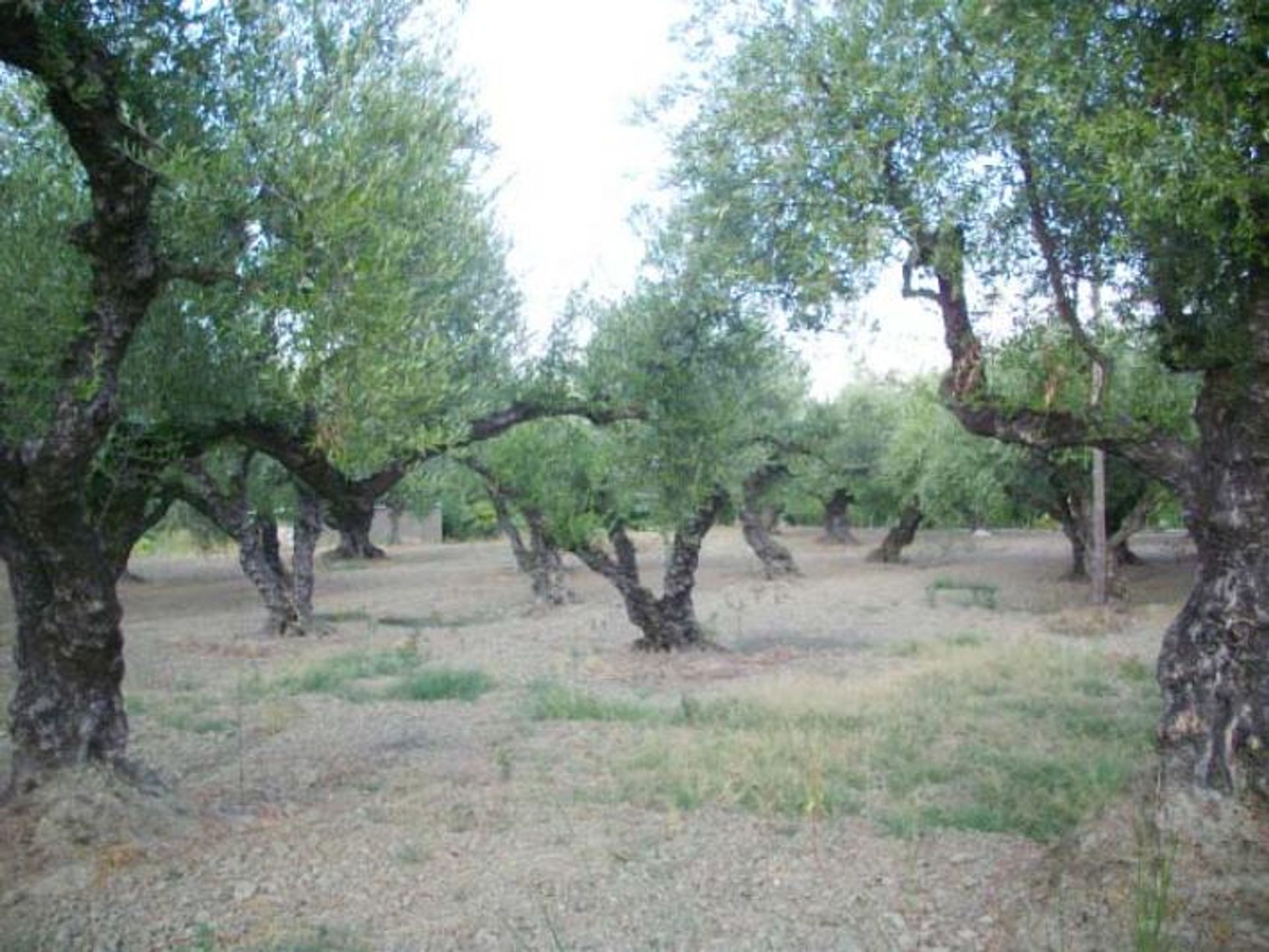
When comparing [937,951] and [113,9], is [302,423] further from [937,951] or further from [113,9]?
[937,951]

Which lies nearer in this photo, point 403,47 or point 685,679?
point 403,47

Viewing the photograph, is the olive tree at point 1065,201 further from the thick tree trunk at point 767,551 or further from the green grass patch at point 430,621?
the thick tree trunk at point 767,551

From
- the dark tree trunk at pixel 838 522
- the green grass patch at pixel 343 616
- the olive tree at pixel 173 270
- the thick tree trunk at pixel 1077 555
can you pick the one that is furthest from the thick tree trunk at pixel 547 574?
the dark tree trunk at pixel 838 522

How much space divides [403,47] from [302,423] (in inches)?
113

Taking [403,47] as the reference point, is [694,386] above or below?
below

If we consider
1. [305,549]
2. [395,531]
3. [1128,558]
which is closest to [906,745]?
[305,549]

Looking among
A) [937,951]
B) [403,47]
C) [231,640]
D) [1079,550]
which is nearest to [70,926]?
[937,951]

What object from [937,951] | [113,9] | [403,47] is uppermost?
[403,47]

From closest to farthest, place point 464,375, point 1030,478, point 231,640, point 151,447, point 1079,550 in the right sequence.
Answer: point 151,447 < point 464,375 < point 231,640 < point 1030,478 < point 1079,550

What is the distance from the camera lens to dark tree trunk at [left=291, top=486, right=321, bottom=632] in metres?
20.5

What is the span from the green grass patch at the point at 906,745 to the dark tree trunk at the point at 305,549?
887cm

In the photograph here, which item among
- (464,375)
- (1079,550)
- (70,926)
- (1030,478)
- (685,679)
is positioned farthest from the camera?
(1079,550)

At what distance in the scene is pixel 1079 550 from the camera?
28062mm

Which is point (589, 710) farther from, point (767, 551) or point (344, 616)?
point (767, 551)
